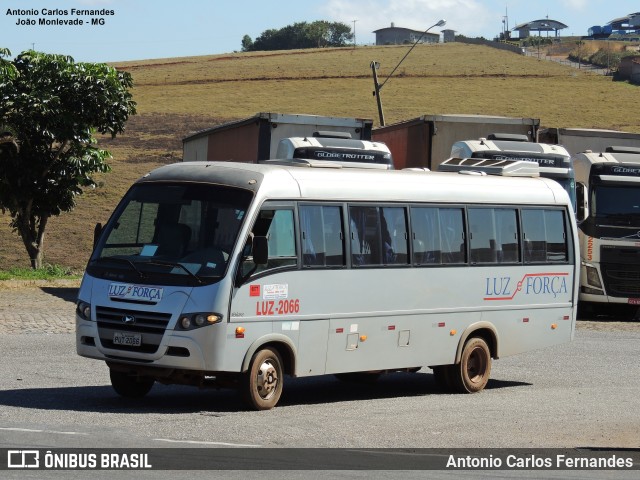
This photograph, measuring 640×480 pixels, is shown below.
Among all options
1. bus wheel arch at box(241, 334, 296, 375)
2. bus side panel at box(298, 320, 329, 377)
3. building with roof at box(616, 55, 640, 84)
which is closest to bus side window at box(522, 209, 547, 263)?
bus side panel at box(298, 320, 329, 377)

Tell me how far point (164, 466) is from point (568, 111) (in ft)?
240

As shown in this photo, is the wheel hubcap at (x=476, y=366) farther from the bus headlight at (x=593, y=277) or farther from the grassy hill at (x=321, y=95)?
the grassy hill at (x=321, y=95)

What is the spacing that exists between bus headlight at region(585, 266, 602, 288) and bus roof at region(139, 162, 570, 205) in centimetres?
971

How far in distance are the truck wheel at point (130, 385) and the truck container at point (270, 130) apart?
37.7ft

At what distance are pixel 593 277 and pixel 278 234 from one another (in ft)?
48.4

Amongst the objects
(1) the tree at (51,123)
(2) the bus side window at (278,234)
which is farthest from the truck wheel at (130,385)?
(1) the tree at (51,123)

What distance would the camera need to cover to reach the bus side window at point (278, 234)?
12531 millimetres

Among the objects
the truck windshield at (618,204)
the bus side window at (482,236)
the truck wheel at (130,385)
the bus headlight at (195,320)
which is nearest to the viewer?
the bus headlight at (195,320)

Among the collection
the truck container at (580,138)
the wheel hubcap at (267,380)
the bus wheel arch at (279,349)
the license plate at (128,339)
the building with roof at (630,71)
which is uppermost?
the building with roof at (630,71)

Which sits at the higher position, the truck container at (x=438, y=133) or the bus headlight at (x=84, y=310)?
the truck container at (x=438, y=133)

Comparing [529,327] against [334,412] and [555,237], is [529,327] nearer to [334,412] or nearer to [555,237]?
[555,237]

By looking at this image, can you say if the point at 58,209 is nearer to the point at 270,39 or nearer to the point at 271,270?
the point at 271,270

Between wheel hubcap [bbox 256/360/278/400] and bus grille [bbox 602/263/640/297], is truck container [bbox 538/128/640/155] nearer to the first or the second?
bus grille [bbox 602/263/640/297]

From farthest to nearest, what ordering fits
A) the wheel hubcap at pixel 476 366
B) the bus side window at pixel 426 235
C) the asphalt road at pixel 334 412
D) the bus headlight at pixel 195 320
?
the wheel hubcap at pixel 476 366
the bus side window at pixel 426 235
the bus headlight at pixel 195 320
the asphalt road at pixel 334 412
